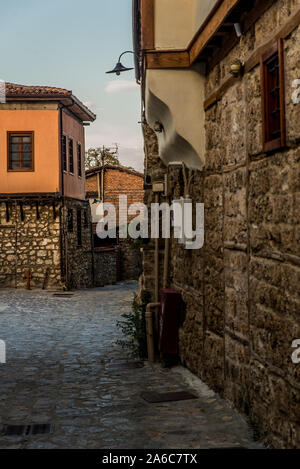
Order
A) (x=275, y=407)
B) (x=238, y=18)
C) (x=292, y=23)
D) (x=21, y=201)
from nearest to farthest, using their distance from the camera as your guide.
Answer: (x=292, y=23) → (x=275, y=407) → (x=238, y=18) → (x=21, y=201)

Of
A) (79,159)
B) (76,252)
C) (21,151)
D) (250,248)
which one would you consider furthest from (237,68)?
(79,159)

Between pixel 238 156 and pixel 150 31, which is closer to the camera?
pixel 238 156

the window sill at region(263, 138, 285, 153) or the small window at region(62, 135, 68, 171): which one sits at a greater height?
the small window at region(62, 135, 68, 171)

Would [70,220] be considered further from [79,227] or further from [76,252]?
[79,227]

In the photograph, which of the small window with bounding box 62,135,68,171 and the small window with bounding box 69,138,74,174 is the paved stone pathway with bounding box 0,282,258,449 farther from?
the small window with bounding box 69,138,74,174

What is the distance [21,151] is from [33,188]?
136 centimetres

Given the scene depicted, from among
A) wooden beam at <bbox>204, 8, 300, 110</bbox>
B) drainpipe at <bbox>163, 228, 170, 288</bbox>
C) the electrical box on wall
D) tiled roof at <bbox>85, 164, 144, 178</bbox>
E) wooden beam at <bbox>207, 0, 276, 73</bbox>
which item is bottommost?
drainpipe at <bbox>163, 228, 170, 288</bbox>

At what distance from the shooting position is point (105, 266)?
2559cm

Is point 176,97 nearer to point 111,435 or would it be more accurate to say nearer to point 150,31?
point 150,31

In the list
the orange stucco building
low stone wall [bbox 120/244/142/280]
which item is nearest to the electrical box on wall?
the orange stucco building

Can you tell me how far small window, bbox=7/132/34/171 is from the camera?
19953 mm
